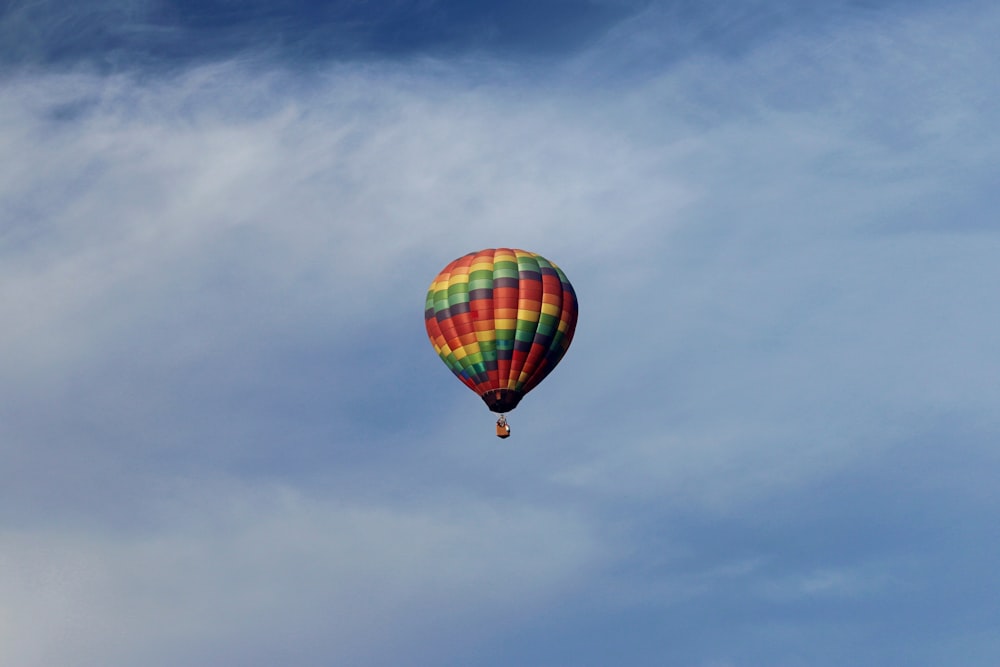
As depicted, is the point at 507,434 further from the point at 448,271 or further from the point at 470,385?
the point at 448,271

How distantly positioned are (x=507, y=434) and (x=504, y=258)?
37.1 ft

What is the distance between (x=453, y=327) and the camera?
10819 cm

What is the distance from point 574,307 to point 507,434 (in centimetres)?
943

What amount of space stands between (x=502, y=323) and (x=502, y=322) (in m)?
0.06

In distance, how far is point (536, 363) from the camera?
355ft

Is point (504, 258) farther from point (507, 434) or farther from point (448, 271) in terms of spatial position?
point (507, 434)

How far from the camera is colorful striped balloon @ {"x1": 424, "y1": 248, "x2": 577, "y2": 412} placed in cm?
10712

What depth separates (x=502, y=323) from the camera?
107m

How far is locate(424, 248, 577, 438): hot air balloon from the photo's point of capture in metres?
107

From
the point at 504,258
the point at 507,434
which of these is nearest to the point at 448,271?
the point at 504,258

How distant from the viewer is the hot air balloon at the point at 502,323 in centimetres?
10712

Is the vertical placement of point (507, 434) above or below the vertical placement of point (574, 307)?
below

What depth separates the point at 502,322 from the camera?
107m

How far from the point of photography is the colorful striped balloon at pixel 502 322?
107125 millimetres
